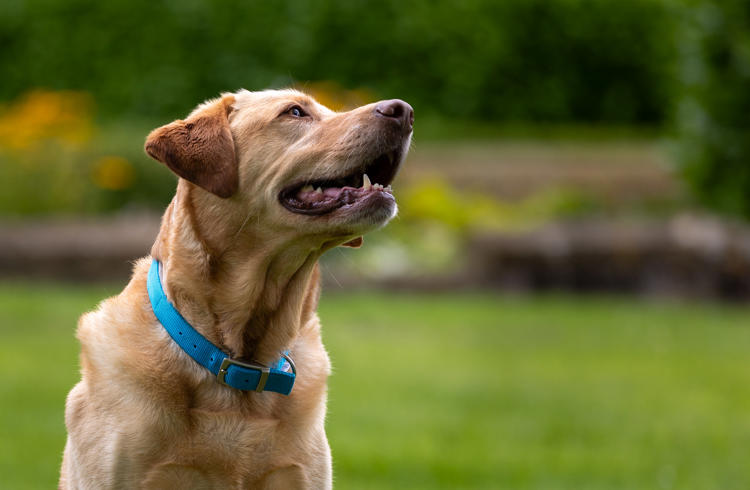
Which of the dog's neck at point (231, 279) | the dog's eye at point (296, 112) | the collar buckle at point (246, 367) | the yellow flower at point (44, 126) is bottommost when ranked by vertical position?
the collar buckle at point (246, 367)

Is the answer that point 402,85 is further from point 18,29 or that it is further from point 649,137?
point 18,29

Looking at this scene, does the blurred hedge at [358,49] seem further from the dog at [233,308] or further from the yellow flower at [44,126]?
the dog at [233,308]

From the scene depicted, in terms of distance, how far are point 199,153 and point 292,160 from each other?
31cm

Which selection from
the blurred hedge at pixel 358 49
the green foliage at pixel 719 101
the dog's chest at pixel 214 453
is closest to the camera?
the dog's chest at pixel 214 453

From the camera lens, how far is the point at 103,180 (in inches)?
493

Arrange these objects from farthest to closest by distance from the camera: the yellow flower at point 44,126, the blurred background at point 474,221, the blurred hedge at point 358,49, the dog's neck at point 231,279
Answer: the blurred hedge at point 358,49 → the yellow flower at point 44,126 → the blurred background at point 474,221 → the dog's neck at point 231,279

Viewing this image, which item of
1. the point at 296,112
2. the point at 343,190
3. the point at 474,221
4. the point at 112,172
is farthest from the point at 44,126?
the point at 343,190

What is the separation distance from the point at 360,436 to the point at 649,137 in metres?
10.8

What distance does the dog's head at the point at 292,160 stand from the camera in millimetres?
3611

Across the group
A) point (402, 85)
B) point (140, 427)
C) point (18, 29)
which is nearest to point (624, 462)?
point (140, 427)

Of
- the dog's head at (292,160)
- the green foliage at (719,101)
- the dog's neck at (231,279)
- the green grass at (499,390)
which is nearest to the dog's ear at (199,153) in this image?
the dog's head at (292,160)

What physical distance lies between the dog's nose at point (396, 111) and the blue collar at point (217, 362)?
90 centimetres

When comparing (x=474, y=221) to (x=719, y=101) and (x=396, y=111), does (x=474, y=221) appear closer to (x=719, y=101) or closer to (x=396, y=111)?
(x=719, y=101)

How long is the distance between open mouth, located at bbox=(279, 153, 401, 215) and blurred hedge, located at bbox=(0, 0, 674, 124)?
11.4m
